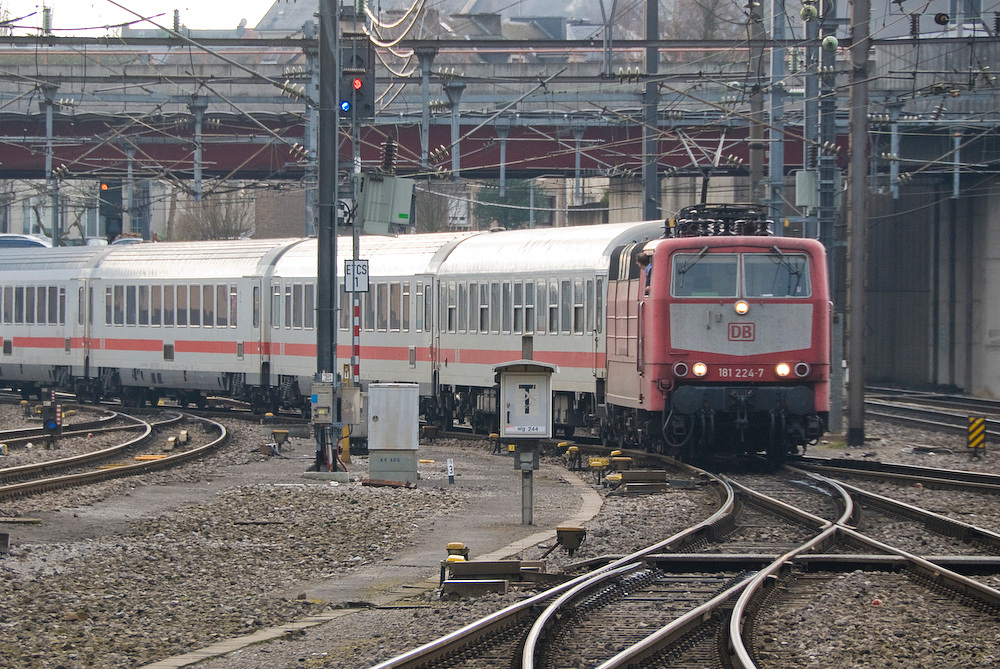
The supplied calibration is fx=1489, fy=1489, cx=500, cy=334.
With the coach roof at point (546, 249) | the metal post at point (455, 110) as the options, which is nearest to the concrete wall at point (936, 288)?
the metal post at point (455, 110)

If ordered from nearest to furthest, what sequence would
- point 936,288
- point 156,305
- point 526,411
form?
point 526,411 → point 156,305 → point 936,288

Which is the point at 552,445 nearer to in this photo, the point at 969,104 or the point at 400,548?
the point at 400,548

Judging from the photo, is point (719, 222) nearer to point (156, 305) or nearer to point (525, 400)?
point (525, 400)

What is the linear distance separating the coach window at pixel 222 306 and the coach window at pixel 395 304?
198 inches

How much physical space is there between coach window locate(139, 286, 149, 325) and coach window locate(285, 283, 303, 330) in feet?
17.0

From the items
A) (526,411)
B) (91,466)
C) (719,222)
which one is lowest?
(91,466)

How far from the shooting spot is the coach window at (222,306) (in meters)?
31.3

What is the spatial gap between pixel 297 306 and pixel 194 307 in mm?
3698

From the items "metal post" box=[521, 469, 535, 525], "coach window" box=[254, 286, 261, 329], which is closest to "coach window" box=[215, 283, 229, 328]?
"coach window" box=[254, 286, 261, 329]

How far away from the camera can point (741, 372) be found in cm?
1853

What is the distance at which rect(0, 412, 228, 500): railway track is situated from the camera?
16672 mm

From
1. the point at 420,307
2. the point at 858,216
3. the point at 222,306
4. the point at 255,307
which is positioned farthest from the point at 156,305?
the point at 858,216

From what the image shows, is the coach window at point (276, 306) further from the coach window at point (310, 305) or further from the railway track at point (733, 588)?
the railway track at point (733, 588)

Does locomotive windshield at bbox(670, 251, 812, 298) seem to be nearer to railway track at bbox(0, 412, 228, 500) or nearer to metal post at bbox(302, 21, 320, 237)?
railway track at bbox(0, 412, 228, 500)
